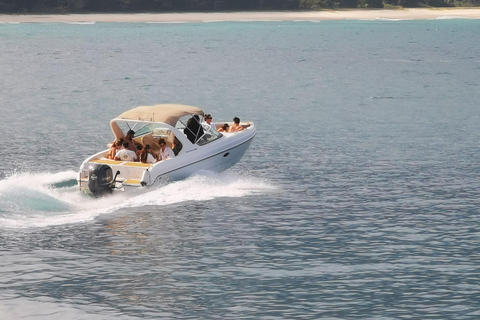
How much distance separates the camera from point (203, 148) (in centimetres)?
2814

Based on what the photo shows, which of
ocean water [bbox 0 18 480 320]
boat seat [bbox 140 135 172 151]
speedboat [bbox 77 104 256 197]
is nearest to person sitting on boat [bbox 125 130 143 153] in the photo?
speedboat [bbox 77 104 256 197]

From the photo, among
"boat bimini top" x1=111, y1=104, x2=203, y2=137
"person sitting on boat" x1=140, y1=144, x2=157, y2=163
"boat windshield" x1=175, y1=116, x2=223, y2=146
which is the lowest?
"person sitting on boat" x1=140, y1=144, x2=157, y2=163

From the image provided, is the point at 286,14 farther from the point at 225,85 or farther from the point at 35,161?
the point at 35,161

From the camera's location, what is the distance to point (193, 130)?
28.5 meters

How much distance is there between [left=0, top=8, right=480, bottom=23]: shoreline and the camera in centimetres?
13450

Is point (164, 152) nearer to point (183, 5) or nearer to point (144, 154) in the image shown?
point (144, 154)

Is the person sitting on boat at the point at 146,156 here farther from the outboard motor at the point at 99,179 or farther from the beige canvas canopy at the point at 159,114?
the outboard motor at the point at 99,179

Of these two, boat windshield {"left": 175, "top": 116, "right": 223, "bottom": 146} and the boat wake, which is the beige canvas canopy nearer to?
boat windshield {"left": 175, "top": 116, "right": 223, "bottom": 146}

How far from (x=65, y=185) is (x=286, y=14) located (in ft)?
406

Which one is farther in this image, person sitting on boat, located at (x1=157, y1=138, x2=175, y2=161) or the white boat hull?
person sitting on boat, located at (x1=157, y1=138, x2=175, y2=161)

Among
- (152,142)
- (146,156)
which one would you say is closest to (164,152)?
(146,156)

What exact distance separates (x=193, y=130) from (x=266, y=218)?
532 cm

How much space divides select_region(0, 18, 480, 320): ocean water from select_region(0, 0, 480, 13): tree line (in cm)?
8423

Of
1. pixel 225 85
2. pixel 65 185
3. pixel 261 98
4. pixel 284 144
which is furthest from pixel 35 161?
pixel 225 85
